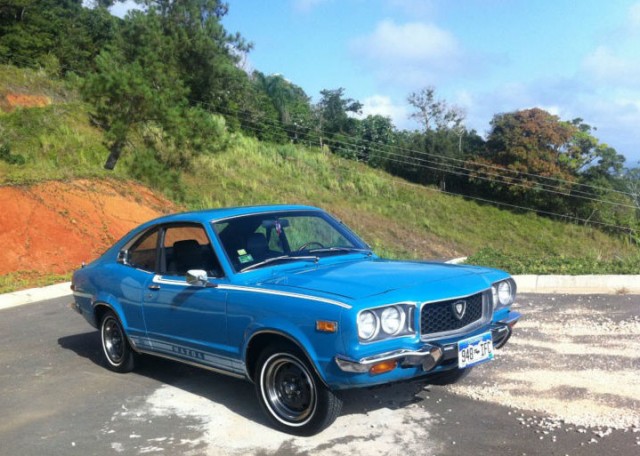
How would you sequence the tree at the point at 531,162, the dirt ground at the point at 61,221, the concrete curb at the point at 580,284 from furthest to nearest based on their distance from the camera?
the tree at the point at 531,162
the dirt ground at the point at 61,221
the concrete curb at the point at 580,284

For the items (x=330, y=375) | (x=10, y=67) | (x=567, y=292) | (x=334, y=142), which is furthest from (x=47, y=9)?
(x=330, y=375)

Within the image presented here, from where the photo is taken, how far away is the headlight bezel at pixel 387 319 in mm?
4281

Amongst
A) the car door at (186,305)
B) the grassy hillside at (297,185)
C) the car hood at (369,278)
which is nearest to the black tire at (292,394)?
the car door at (186,305)

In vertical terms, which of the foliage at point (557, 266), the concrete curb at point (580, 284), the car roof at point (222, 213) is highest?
the car roof at point (222, 213)

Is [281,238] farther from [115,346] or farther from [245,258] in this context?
[115,346]

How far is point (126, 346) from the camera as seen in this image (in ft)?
21.5

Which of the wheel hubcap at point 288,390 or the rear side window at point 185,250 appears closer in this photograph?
the wheel hubcap at point 288,390

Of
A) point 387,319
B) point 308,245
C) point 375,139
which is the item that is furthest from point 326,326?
point 375,139

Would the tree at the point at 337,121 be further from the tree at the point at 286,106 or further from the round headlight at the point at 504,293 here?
the round headlight at the point at 504,293

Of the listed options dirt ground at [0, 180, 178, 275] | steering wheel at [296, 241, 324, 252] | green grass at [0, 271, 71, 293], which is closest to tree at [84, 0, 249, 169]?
dirt ground at [0, 180, 178, 275]

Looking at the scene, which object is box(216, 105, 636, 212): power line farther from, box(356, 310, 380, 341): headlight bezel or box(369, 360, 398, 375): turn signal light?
box(369, 360, 398, 375): turn signal light

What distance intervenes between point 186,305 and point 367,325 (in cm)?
190

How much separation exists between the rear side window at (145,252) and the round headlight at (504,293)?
10.4ft

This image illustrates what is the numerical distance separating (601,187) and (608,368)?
4153cm
